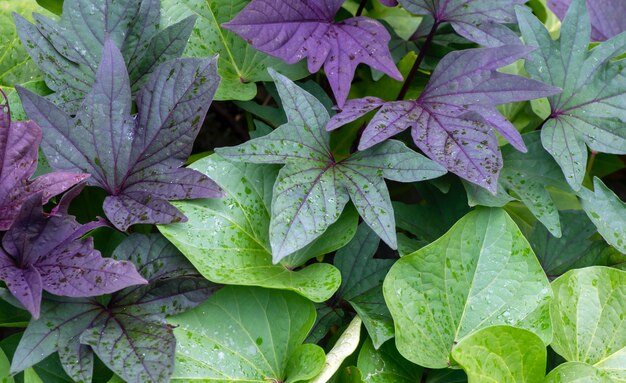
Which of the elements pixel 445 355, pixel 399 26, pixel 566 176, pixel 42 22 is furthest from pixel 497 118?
pixel 42 22

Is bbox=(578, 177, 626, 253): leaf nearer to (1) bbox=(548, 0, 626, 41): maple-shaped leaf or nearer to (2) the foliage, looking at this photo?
(2) the foliage

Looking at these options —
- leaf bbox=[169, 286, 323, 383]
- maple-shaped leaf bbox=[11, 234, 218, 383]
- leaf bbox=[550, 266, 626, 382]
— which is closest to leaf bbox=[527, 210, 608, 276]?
leaf bbox=[550, 266, 626, 382]

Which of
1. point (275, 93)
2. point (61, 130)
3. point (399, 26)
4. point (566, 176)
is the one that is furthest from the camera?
point (399, 26)

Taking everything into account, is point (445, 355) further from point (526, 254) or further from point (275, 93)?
point (275, 93)

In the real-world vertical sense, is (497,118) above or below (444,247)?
above

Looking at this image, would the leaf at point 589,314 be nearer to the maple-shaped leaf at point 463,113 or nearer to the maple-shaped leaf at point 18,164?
the maple-shaped leaf at point 463,113

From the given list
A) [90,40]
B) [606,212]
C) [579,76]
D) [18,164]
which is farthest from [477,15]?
[18,164]

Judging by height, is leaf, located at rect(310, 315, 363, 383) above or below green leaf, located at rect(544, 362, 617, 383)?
above
